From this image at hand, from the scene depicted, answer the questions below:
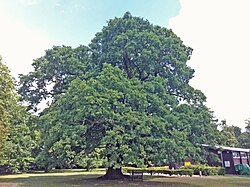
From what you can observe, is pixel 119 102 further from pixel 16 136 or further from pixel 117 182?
pixel 16 136

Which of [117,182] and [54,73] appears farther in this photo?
[54,73]

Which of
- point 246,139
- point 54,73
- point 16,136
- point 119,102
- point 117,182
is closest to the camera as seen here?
point 119,102

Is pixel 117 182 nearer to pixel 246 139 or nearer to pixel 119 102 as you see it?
pixel 119 102

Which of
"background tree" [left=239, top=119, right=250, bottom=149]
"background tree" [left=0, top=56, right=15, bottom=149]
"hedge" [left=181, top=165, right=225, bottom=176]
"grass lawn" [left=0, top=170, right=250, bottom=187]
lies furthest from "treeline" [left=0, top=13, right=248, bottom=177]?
"background tree" [left=239, top=119, right=250, bottom=149]

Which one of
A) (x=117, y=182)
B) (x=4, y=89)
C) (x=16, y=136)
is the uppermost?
(x=4, y=89)

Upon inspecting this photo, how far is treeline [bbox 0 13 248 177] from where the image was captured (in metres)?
16.6

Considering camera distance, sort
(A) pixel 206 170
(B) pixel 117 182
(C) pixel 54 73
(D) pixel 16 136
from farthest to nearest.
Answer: (A) pixel 206 170 → (D) pixel 16 136 → (C) pixel 54 73 → (B) pixel 117 182

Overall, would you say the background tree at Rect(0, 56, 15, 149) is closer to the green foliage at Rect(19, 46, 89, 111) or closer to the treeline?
the treeline

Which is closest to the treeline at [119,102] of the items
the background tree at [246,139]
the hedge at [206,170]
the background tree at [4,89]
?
the background tree at [4,89]

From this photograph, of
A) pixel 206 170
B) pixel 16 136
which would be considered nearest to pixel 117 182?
pixel 16 136

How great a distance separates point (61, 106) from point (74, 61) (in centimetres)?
556

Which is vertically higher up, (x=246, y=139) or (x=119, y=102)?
(x=246, y=139)

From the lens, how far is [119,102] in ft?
56.2

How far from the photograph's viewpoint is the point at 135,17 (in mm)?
23484
